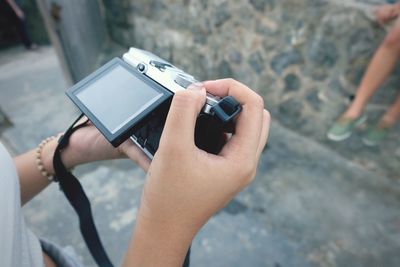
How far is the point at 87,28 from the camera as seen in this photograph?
2.03m

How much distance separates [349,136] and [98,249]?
50.1 inches

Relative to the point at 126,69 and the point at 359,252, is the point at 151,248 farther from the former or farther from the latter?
the point at 359,252

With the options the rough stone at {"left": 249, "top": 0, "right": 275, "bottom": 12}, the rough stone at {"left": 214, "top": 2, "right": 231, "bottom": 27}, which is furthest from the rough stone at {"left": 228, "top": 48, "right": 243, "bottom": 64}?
the rough stone at {"left": 249, "top": 0, "right": 275, "bottom": 12}

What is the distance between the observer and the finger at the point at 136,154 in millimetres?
558

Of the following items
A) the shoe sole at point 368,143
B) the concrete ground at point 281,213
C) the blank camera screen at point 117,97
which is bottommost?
A: the concrete ground at point 281,213

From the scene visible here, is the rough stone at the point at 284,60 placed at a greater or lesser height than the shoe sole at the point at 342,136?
greater

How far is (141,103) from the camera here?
486 mm

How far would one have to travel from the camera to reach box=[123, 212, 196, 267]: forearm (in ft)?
1.30

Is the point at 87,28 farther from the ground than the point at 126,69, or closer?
closer

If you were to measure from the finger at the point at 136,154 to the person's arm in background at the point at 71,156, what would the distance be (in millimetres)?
40

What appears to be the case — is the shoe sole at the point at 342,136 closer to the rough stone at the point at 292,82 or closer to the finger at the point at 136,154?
the rough stone at the point at 292,82

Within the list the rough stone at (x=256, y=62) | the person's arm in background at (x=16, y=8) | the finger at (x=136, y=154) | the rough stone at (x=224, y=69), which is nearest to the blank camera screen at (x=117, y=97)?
the finger at (x=136, y=154)

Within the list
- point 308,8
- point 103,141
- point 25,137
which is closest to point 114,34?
point 25,137

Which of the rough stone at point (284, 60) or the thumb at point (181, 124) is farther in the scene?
the rough stone at point (284, 60)
